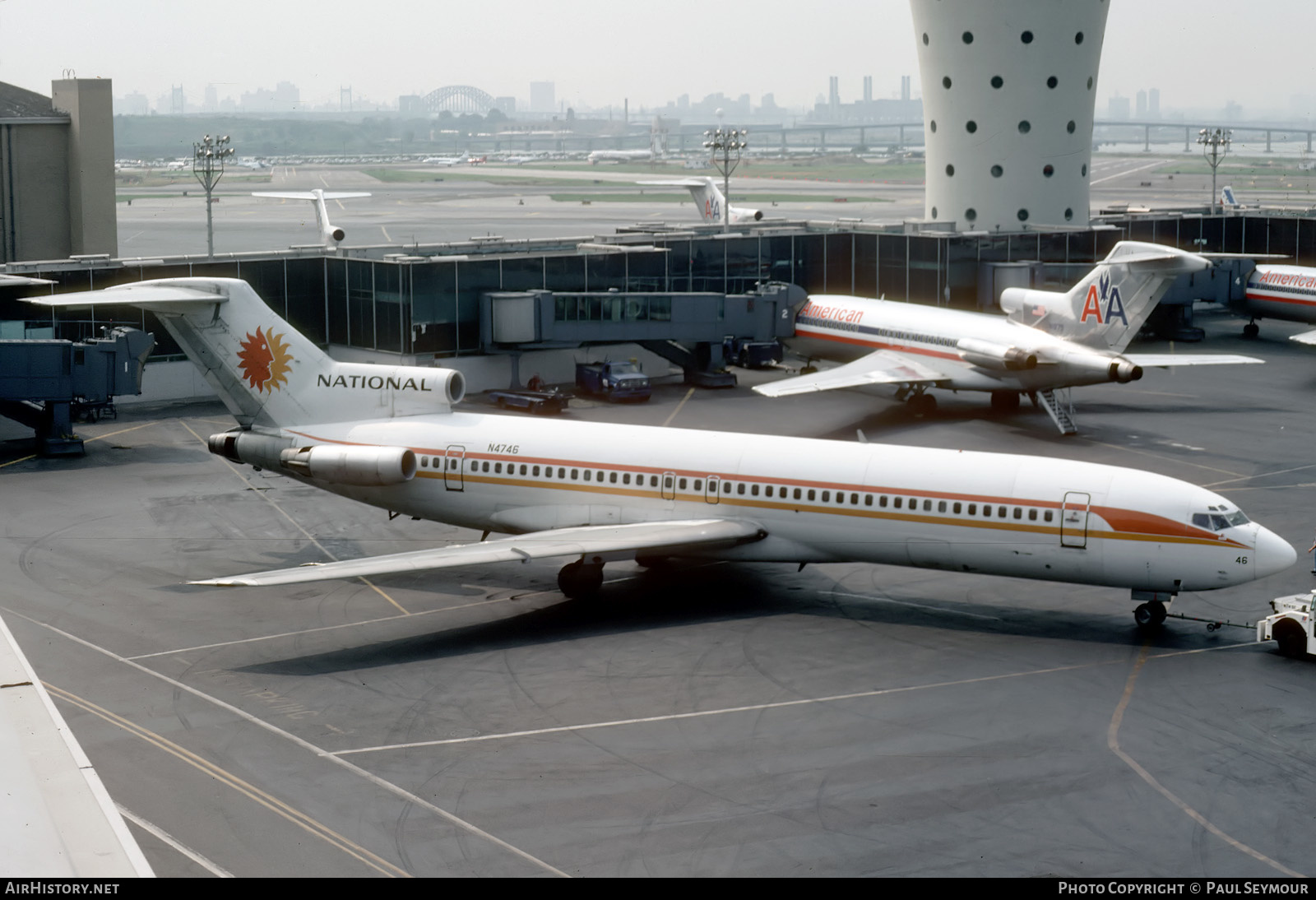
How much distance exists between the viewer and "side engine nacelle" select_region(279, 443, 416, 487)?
32688mm

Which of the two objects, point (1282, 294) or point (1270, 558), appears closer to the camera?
point (1270, 558)

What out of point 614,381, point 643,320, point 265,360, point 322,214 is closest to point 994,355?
point 614,381

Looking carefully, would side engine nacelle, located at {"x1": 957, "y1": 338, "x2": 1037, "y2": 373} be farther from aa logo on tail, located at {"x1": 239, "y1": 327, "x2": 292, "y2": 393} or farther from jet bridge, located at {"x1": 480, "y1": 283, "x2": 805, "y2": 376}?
aa logo on tail, located at {"x1": 239, "y1": 327, "x2": 292, "y2": 393}

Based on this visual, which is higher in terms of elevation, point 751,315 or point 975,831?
point 751,315

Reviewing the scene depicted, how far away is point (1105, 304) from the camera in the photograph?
50969 millimetres

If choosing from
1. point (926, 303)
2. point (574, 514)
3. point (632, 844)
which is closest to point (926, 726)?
point (632, 844)

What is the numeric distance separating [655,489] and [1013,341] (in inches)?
964

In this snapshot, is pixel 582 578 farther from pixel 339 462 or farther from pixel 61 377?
pixel 61 377

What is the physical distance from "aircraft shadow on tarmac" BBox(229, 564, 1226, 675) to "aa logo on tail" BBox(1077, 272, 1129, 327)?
67.0 ft

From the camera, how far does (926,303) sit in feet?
236

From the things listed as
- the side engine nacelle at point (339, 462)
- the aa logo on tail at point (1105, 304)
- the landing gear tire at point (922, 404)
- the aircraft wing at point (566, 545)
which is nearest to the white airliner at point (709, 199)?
the landing gear tire at point (922, 404)
